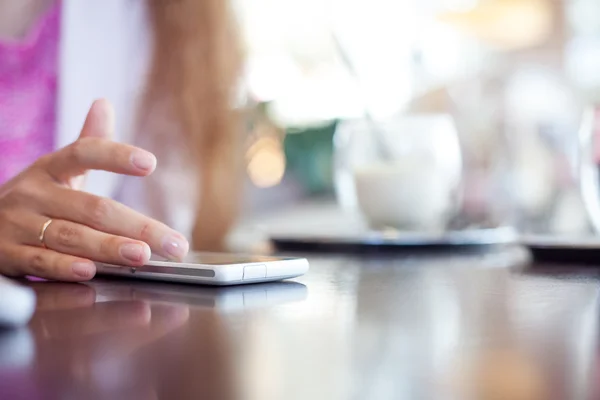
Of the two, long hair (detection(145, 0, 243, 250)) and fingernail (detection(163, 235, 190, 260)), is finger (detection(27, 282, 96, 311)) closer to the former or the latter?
fingernail (detection(163, 235, 190, 260))

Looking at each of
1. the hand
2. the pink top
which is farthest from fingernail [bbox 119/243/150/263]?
the pink top

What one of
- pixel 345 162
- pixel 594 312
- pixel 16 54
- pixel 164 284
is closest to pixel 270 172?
pixel 16 54

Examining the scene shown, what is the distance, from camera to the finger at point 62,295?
0.47 meters

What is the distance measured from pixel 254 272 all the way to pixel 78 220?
198mm

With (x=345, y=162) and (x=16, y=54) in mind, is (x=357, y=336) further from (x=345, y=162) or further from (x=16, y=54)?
(x=16, y=54)

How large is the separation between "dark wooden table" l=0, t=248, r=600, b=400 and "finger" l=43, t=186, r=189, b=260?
0.04m

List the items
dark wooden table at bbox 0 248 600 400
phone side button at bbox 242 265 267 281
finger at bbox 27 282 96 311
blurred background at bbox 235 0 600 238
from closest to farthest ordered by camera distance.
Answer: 1. dark wooden table at bbox 0 248 600 400
2. finger at bbox 27 282 96 311
3. phone side button at bbox 242 265 267 281
4. blurred background at bbox 235 0 600 238

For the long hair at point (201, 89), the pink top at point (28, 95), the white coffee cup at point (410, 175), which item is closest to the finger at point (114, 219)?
the white coffee cup at point (410, 175)

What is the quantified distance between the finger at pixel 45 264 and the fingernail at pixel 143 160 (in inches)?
3.6

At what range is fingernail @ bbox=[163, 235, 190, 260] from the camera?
608mm

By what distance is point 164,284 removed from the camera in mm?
587

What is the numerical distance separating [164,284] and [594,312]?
1.06 feet

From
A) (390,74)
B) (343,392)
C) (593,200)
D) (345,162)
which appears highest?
(390,74)

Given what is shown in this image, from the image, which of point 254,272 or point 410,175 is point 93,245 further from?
point 410,175
